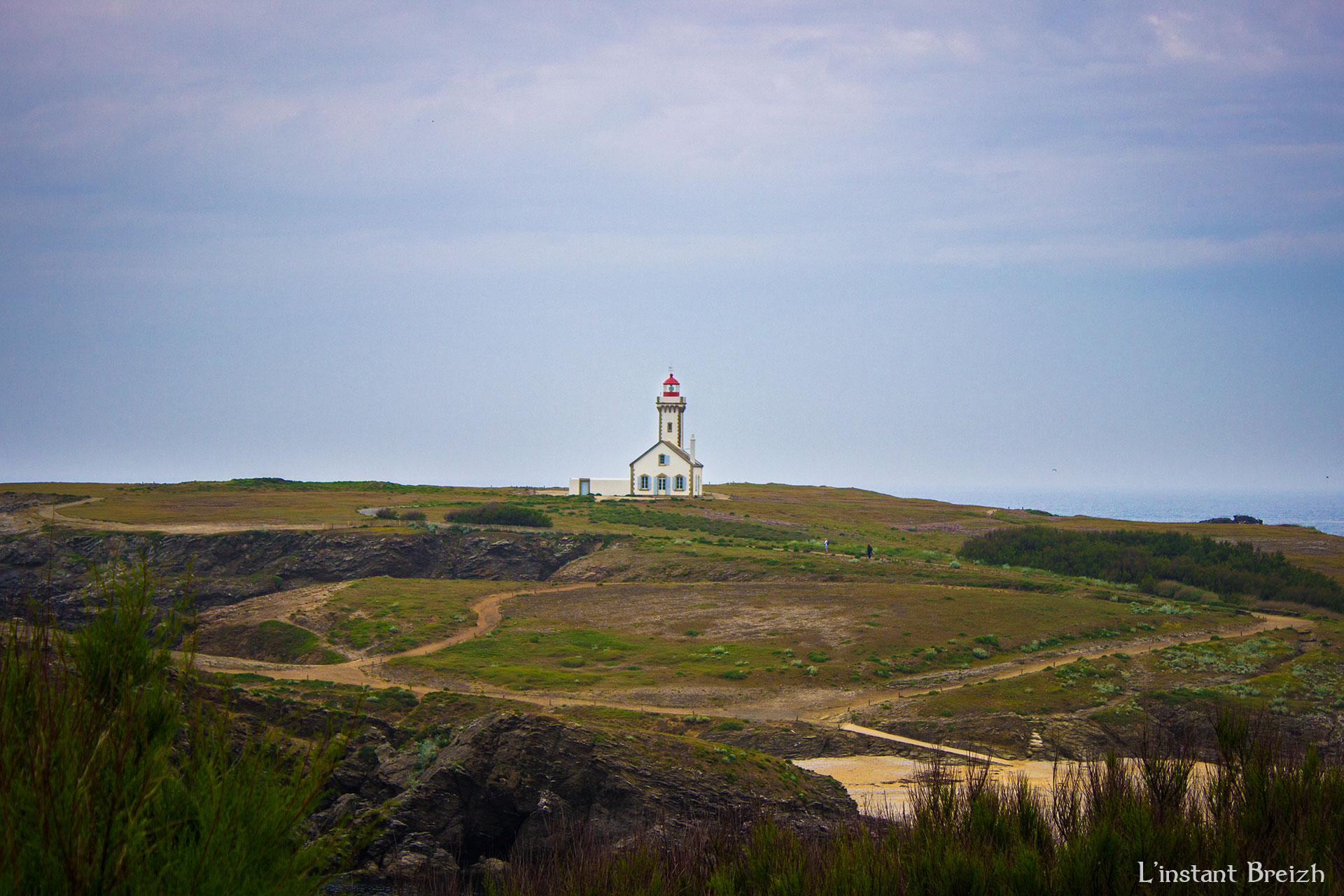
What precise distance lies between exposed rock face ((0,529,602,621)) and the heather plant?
4070 cm

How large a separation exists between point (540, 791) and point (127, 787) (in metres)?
12.3

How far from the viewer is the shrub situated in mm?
60250

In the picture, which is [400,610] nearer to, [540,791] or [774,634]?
[774,634]

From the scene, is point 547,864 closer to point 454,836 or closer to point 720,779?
point 454,836

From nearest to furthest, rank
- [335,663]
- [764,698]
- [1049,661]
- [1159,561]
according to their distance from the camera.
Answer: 1. [764,698]
2. [1049,661]
3. [335,663]
4. [1159,561]

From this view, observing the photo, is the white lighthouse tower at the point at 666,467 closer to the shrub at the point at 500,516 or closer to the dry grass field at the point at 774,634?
the shrub at the point at 500,516

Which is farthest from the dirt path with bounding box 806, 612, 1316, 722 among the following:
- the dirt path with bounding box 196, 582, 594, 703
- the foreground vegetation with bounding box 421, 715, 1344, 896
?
the foreground vegetation with bounding box 421, 715, 1344, 896

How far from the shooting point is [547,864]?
1295 centimetres

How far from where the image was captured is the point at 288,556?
4925 cm

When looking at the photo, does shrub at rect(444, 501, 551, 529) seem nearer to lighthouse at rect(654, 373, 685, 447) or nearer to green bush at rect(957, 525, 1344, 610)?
lighthouse at rect(654, 373, 685, 447)

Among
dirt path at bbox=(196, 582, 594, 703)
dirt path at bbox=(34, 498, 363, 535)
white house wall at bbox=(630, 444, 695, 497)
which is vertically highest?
white house wall at bbox=(630, 444, 695, 497)

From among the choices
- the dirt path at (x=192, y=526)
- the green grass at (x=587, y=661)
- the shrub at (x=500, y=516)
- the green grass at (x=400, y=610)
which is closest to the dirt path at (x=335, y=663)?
the green grass at (x=400, y=610)

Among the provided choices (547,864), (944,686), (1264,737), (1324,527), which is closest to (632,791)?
(547,864)

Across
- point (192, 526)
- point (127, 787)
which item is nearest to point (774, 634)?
point (127, 787)
